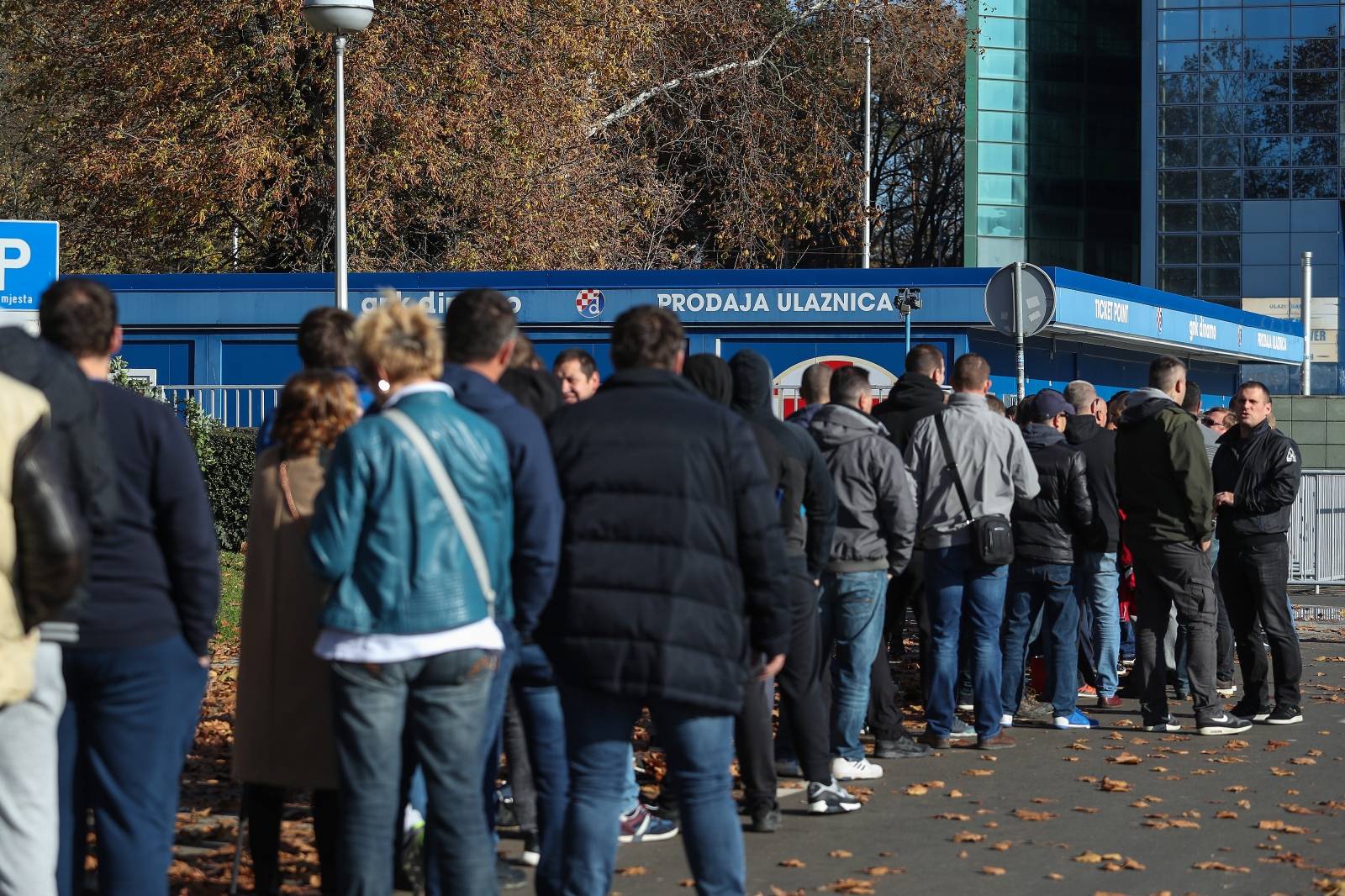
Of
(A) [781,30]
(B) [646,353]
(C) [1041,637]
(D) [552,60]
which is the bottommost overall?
(C) [1041,637]

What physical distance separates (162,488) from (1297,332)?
38.3m

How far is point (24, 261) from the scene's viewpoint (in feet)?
34.9

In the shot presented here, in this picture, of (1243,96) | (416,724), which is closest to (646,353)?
(416,724)

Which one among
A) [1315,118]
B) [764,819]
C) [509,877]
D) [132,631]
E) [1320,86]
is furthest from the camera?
[1315,118]

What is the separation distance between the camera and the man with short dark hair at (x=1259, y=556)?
10039 millimetres

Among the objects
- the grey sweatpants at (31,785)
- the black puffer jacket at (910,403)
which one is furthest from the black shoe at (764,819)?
the grey sweatpants at (31,785)

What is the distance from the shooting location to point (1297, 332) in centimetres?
3981

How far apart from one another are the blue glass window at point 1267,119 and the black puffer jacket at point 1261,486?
4992 centimetres

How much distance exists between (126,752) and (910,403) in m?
6.01

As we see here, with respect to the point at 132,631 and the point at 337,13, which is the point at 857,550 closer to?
the point at 132,631

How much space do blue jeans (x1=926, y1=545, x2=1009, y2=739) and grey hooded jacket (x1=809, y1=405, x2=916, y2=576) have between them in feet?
2.53

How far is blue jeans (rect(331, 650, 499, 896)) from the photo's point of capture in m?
4.69

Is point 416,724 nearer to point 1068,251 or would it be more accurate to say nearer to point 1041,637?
point 1041,637

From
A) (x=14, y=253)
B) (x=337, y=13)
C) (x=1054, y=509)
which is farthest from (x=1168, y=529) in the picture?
(x=337, y=13)
